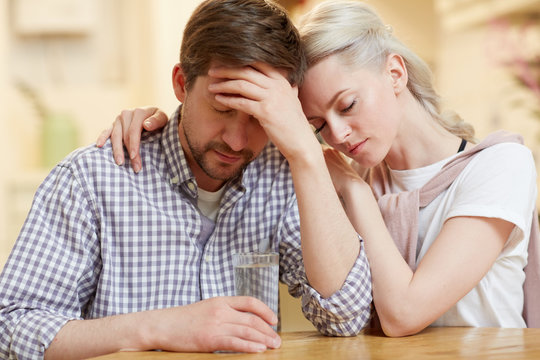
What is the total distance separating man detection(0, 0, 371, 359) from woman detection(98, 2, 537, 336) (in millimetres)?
58

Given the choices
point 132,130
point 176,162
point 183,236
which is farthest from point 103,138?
point 183,236

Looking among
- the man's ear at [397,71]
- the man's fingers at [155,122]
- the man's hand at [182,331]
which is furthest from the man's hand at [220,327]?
the man's ear at [397,71]

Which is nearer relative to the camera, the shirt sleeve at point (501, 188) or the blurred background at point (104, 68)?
the shirt sleeve at point (501, 188)

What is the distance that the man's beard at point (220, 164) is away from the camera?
136 centimetres

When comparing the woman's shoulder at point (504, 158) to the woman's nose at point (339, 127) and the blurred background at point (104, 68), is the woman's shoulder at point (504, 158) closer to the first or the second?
the woman's nose at point (339, 127)

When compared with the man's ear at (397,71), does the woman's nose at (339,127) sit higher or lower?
lower

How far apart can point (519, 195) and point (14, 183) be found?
267 centimetres

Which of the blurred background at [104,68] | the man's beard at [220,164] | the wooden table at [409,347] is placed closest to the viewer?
the wooden table at [409,347]

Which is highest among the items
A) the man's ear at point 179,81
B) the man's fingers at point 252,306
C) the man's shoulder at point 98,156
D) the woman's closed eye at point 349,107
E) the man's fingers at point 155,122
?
the man's ear at point 179,81

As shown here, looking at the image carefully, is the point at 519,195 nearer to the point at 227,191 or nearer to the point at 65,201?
the point at 227,191

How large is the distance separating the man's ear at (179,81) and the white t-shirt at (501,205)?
0.57 metres

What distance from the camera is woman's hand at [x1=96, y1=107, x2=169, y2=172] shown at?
4.61 ft

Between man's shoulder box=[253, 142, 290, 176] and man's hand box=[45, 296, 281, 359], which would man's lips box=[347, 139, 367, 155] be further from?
man's hand box=[45, 296, 281, 359]

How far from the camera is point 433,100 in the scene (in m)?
1.59
